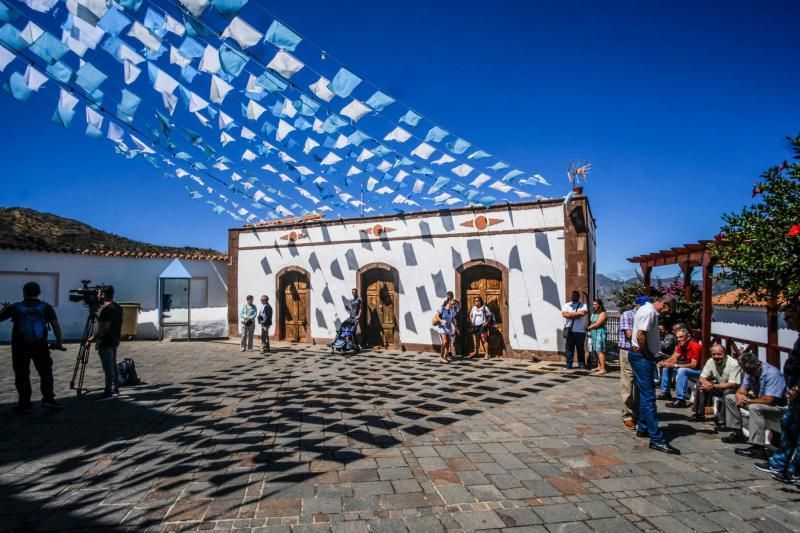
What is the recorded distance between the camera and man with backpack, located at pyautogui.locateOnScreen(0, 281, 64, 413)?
17.3ft

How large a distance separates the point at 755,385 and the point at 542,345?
5.72m

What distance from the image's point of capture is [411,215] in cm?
1184

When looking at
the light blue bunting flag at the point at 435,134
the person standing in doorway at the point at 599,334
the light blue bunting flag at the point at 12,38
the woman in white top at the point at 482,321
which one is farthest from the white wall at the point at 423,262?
the light blue bunting flag at the point at 12,38

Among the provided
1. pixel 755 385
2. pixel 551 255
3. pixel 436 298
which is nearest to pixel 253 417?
pixel 755 385

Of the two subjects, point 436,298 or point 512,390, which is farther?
point 436,298

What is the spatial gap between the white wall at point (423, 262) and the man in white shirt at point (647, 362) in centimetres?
554

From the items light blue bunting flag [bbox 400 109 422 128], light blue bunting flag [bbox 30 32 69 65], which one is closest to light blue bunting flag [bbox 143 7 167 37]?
light blue bunting flag [bbox 30 32 69 65]

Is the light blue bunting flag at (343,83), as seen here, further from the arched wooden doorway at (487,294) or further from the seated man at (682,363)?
the arched wooden doorway at (487,294)

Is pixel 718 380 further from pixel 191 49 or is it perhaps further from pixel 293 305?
pixel 293 305

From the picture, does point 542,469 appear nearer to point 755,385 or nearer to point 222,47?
point 755,385

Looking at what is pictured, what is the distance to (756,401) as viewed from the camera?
420 cm

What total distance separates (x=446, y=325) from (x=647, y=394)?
6.00 m

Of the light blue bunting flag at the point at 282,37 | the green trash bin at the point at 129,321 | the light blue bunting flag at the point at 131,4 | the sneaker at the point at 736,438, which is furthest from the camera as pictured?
the green trash bin at the point at 129,321

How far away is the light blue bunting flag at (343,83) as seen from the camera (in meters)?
5.06
